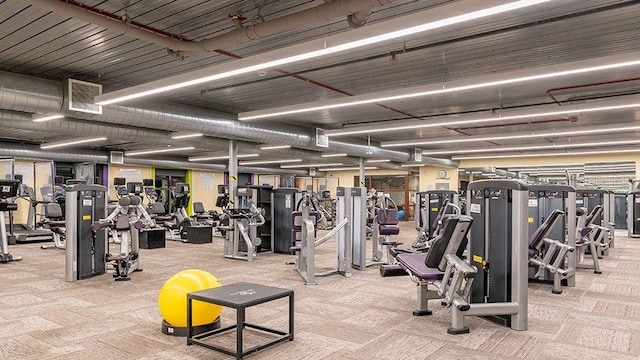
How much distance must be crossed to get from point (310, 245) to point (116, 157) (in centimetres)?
1182

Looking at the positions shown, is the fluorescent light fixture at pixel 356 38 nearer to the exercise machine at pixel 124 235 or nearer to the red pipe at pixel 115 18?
the red pipe at pixel 115 18

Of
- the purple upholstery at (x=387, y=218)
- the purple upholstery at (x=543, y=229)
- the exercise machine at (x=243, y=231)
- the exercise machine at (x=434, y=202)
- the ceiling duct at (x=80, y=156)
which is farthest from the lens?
the ceiling duct at (x=80, y=156)

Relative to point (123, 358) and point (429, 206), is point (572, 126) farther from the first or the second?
point (123, 358)

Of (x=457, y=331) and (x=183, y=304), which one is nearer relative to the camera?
(x=183, y=304)

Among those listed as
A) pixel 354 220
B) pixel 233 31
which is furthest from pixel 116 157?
pixel 233 31

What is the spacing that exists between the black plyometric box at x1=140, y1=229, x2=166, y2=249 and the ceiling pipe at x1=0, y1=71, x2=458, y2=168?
2.18 meters

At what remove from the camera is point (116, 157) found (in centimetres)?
1577

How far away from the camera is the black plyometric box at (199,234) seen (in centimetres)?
1117

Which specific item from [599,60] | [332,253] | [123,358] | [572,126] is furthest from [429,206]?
[123,358]

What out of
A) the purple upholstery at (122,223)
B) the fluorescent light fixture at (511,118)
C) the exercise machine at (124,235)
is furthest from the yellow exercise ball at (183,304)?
the fluorescent light fixture at (511,118)

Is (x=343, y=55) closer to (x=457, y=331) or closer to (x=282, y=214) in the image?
(x=457, y=331)

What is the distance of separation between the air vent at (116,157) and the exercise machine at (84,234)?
943 centimetres

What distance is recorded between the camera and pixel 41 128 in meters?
8.88

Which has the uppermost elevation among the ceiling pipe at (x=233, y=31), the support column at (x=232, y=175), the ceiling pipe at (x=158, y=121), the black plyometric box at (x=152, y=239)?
the ceiling pipe at (x=233, y=31)
